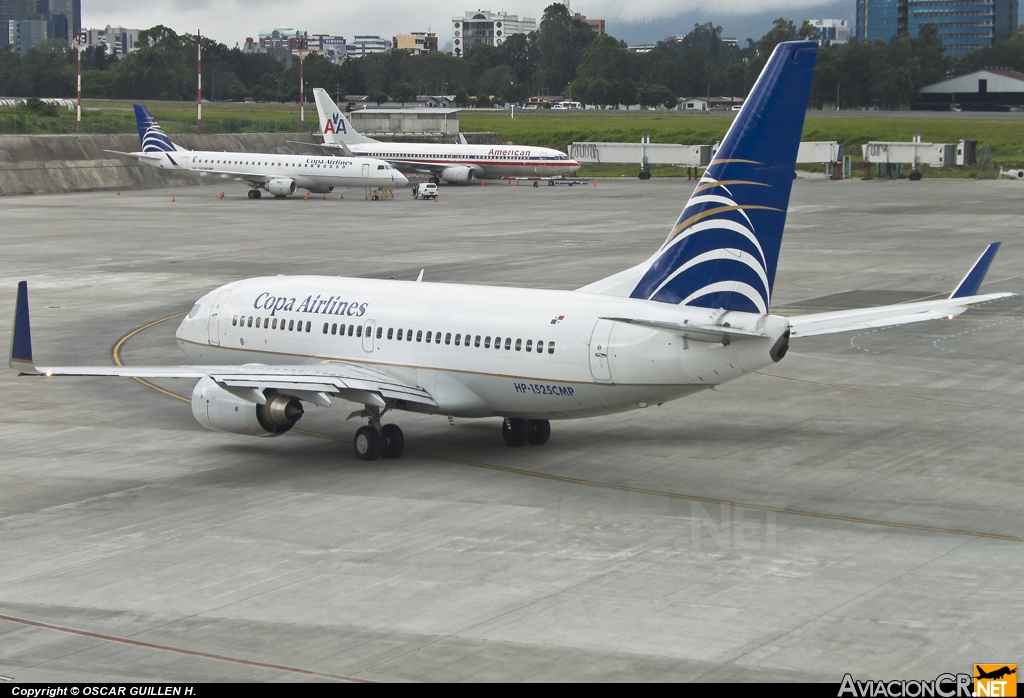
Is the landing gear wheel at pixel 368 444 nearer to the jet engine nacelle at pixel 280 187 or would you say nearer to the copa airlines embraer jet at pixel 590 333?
the copa airlines embraer jet at pixel 590 333

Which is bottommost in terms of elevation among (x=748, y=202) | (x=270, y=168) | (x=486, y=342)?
(x=486, y=342)

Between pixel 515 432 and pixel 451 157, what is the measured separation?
99.8 meters

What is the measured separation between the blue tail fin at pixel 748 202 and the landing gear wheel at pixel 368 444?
755cm

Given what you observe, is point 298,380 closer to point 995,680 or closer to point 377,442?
point 377,442

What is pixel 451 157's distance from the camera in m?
128

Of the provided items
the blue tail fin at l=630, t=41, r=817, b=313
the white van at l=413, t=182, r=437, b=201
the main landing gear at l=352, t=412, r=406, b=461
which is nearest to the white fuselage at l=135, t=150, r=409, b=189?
the white van at l=413, t=182, r=437, b=201

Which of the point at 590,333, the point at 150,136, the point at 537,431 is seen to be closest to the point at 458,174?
the point at 150,136

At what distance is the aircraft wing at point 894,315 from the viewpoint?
2822 cm

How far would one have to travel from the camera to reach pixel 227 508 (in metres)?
25.7

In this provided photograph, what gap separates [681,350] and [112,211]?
79.3 metres

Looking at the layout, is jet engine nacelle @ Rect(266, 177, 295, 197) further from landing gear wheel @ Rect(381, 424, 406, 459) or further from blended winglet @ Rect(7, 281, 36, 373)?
blended winglet @ Rect(7, 281, 36, 373)

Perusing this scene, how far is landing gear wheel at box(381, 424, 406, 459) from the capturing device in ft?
97.3

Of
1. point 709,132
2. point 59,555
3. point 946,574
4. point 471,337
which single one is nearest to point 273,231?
point 471,337

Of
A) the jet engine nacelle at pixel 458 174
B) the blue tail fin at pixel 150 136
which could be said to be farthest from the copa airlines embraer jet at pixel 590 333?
the jet engine nacelle at pixel 458 174
